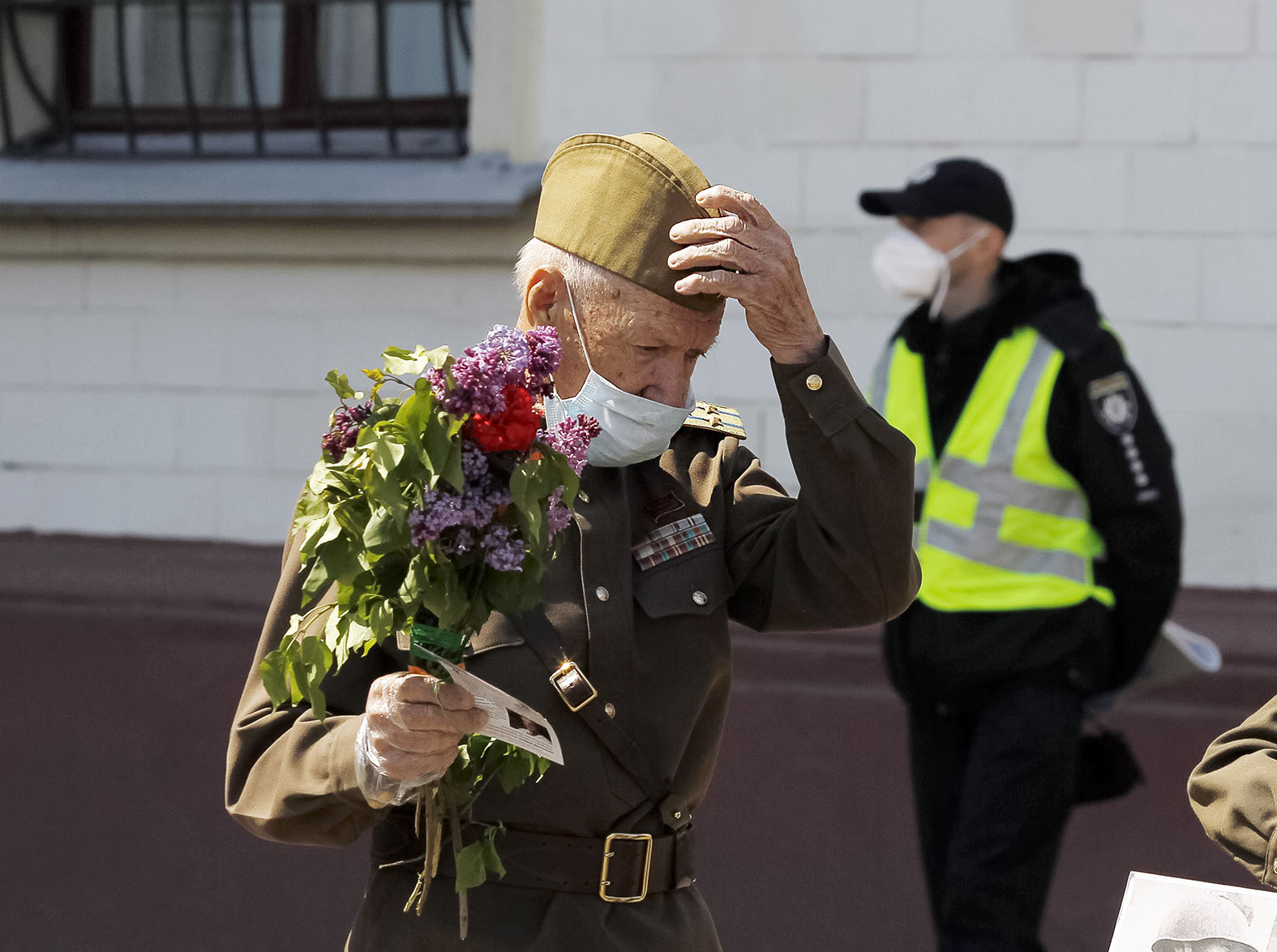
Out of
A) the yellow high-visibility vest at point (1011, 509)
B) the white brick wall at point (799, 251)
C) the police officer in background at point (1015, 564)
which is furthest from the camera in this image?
the white brick wall at point (799, 251)

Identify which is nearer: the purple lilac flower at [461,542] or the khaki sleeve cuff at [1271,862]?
the purple lilac flower at [461,542]

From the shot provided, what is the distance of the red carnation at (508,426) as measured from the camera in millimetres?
1604

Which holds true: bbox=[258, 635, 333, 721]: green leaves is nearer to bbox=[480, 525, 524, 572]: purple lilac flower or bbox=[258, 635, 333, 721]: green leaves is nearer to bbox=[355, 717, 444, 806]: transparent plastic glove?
bbox=[355, 717, 444, 806]: transparent plastic glove

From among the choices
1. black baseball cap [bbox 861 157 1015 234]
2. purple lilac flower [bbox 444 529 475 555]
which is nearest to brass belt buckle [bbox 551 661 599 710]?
purple lilac flower [bbox 444 529 475 555]

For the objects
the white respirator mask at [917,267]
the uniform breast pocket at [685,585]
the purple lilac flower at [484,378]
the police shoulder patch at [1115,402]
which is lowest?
the police shoulder patch at [1115,402]

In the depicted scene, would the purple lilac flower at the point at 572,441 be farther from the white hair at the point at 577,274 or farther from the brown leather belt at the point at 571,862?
the brown leather belt at the point at 571,862

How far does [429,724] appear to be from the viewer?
169 centimetres

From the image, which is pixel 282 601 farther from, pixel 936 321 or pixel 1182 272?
pixel 1182 272

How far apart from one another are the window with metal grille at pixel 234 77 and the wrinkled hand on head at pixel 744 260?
3.50 metres

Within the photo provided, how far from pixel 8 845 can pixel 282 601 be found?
138 inches

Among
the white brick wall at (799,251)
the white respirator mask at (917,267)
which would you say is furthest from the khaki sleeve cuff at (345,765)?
the white brick wall at (799,251)

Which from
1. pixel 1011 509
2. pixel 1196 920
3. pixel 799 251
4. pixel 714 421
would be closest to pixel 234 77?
pixel 799 251

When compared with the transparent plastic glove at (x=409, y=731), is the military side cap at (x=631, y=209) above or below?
above

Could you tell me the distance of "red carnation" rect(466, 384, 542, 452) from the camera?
1.60m
